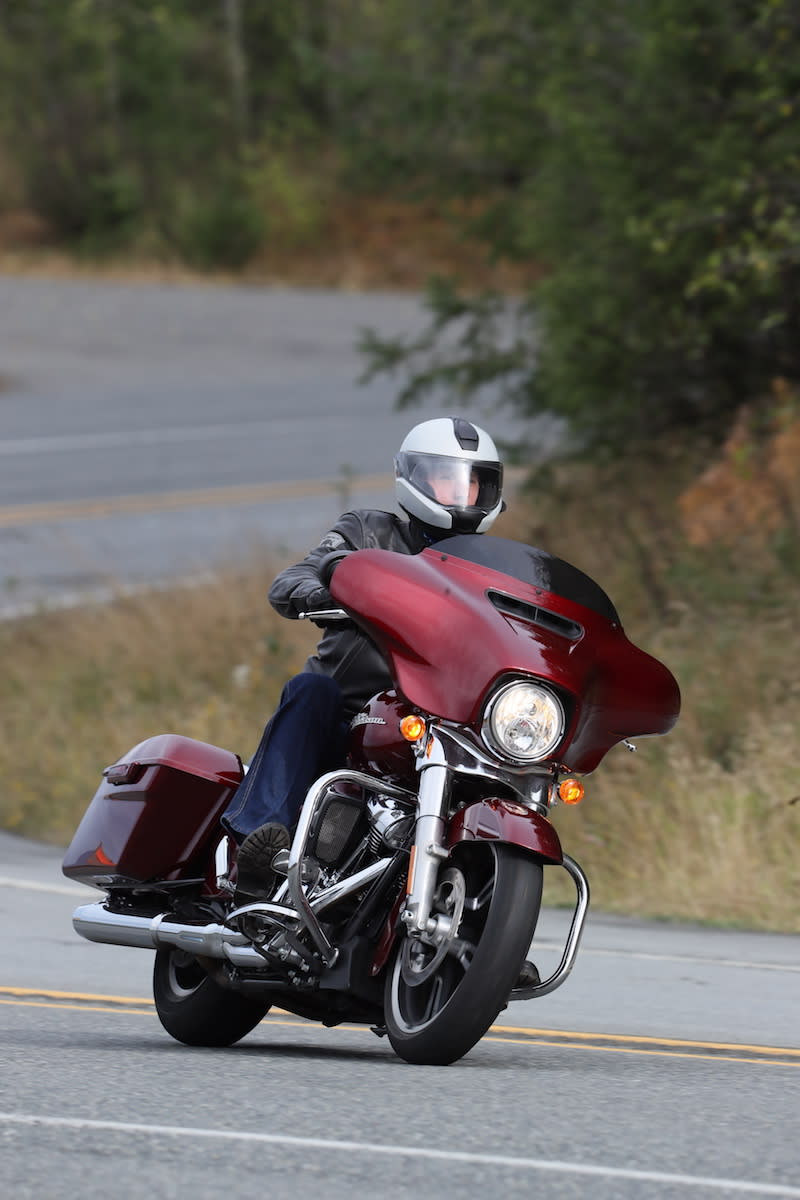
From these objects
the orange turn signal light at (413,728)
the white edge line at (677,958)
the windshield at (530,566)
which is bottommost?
the white edge line at (677,958)

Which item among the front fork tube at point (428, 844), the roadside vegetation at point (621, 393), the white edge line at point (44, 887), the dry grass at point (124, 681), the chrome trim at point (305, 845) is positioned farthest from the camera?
the dry grass at point (124, 681)

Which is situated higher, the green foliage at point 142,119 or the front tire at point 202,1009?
the green foliage at point 142,119

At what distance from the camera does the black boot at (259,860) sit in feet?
19.7

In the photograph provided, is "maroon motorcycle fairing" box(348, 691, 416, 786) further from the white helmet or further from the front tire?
the front tire

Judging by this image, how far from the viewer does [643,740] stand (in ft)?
38.3

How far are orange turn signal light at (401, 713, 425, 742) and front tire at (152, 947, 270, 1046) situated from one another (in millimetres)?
1195

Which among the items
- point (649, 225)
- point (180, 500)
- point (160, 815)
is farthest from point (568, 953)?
point (180, 500)

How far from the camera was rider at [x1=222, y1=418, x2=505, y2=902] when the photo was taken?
6039 mm

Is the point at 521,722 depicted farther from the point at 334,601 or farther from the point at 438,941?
the point at 334,601

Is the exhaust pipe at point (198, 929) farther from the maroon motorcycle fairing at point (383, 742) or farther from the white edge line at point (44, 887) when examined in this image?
the white edge line at point (44, 887)

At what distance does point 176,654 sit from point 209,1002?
8820 mm

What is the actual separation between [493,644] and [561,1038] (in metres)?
1.78

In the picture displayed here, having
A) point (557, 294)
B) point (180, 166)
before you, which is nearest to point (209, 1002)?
point (557, 294)

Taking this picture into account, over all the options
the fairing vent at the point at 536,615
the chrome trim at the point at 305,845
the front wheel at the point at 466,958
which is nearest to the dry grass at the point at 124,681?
the chrome trim at the point at 305,845
